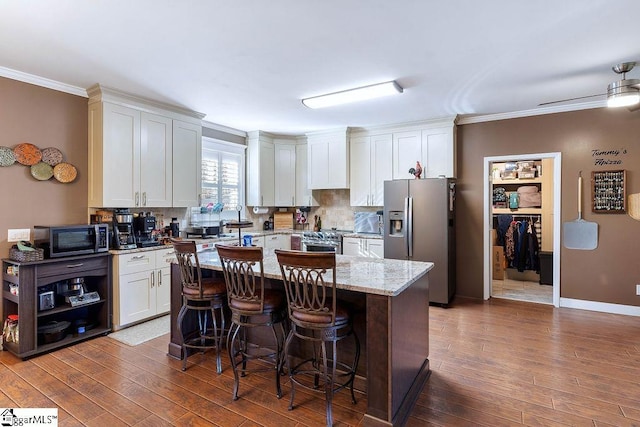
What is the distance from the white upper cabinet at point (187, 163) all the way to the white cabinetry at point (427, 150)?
283cm

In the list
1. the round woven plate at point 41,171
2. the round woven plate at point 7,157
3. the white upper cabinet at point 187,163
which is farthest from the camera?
the white upper cabinet at point 187,163

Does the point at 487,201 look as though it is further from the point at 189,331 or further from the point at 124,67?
the point at 124,67

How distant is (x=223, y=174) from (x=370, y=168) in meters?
2.34

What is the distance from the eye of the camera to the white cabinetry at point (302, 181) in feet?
19.5

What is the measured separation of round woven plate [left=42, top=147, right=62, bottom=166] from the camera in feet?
11.1

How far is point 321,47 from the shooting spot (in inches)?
106

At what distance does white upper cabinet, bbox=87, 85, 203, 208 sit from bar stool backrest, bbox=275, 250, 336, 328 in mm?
2667

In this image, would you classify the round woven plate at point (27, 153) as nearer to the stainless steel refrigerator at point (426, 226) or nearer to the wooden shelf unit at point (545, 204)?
the stainless steel refrigerator at point (426, 226)

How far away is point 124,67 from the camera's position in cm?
306

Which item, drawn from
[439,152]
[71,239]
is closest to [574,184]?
[439,152]

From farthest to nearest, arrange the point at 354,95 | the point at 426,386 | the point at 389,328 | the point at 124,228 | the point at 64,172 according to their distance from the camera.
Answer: the point at 124,228 → the point at 354,95 → the point at 64,172 → the point at 426,386 → the point at 389,328

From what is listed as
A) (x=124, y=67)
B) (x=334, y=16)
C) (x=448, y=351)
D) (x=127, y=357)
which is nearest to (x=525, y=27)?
(x=334, y=16)

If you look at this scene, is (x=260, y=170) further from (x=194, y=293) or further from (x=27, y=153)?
(x=194, y=293)

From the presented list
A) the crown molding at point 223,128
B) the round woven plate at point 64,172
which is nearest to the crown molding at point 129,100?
the crown molding at point 223,128
